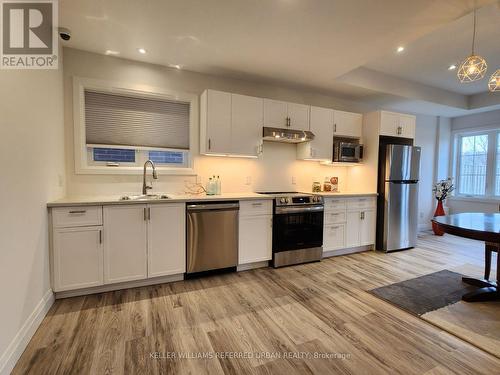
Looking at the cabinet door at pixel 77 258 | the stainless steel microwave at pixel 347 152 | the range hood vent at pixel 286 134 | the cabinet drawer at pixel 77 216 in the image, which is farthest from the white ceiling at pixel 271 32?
the cabinet door at pixel 77 258

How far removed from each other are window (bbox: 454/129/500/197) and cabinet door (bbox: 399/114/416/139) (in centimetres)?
238

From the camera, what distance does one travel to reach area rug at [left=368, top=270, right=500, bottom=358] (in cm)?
187

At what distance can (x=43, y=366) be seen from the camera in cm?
152

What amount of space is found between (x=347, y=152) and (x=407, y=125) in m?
1.19

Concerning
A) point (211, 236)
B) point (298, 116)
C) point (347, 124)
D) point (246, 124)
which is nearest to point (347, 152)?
point (347, 124)

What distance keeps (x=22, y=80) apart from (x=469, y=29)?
4.20 metres

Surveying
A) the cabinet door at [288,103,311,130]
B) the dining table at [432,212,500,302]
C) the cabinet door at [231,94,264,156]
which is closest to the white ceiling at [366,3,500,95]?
the cabinet door at [288,103,311,130]

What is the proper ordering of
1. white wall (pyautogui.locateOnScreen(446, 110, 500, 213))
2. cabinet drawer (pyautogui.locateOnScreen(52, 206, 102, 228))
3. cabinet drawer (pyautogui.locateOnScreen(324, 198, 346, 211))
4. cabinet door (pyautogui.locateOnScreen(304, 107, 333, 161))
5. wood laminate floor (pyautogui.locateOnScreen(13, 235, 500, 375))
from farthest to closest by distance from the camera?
white wall (pyautogui.locateOnScreen(446, 110, 500, 213))
cabinet door (pyautogui.locateOnScreen(304, 107, 333, 161))
cabinet drawer (pyautogui.locateOnScreen(324, 198, 346, 211))
cabinet drawer (pyautogui.locateOnScreen(52, 206, 102, 228))
wood laminate floor (pyautogui.locateOnScreen(13, 235, 500, 375))

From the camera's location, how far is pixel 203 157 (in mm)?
3400

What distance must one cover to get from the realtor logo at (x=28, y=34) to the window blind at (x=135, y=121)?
0.59 meters

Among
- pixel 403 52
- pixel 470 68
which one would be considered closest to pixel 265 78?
pixel 403 52

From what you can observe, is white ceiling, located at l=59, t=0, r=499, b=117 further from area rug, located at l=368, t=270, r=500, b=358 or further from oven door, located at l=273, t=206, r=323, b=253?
area rug, located at l=368, t=270, r=500, b=358

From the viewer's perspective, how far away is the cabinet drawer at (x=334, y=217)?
3594 millimetres

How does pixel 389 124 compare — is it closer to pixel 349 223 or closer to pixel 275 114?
pixel 349 223
